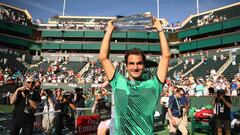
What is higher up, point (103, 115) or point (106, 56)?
point (106, 56)

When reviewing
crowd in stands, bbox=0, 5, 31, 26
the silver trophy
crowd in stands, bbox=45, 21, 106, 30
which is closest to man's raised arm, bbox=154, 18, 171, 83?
the silver trophy

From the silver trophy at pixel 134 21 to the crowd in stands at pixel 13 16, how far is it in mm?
56141

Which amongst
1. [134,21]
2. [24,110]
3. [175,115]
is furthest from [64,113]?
[134,21]

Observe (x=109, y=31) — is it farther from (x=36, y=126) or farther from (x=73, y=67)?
(x=73, y=67)

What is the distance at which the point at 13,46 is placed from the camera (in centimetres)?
5628

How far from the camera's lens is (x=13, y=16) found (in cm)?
5891

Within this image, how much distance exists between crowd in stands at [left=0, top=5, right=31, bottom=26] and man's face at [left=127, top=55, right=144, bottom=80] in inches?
2234

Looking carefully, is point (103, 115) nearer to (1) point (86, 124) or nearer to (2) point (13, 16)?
(1) point (86, 124)

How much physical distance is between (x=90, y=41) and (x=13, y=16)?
1628cm

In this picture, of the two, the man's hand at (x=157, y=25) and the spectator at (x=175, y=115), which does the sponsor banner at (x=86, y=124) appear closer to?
the spectator at (x=175, y=115)

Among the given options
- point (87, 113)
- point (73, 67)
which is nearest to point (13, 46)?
point (73, 67)

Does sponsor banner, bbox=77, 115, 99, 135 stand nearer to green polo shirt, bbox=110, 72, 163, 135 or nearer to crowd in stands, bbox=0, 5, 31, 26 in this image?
green polo shirt, bbox=110, 72, 163, 135

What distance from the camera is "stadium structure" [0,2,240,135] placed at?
44.9 meters

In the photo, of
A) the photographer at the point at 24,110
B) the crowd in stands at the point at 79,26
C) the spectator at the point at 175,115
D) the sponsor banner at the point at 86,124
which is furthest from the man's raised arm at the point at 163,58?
the crowd in stands at the point at 79,26
